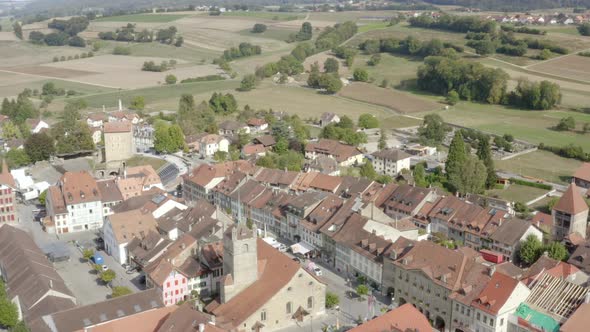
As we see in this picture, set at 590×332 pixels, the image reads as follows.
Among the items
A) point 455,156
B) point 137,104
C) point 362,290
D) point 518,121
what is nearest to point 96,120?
point 137,104

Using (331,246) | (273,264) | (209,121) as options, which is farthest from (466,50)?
(273,264)

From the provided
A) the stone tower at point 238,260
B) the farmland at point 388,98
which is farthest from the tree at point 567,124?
the stone tower at point 238,260

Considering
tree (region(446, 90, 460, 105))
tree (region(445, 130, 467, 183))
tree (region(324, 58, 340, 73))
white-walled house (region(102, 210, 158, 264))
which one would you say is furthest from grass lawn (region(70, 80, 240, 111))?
white-walled house (region(102, 210, 158, 264))

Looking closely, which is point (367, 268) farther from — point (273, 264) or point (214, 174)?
point (214, 174)

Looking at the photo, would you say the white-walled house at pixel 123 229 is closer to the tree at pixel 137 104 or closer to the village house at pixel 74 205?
the village house at pixel 74 205

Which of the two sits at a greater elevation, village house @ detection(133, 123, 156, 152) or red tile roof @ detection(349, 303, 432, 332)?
red tile roof @ detection(349, 303, 432, 332)

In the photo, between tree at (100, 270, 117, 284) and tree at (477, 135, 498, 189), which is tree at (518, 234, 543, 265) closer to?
tree at (477, 135, 498, 189)
